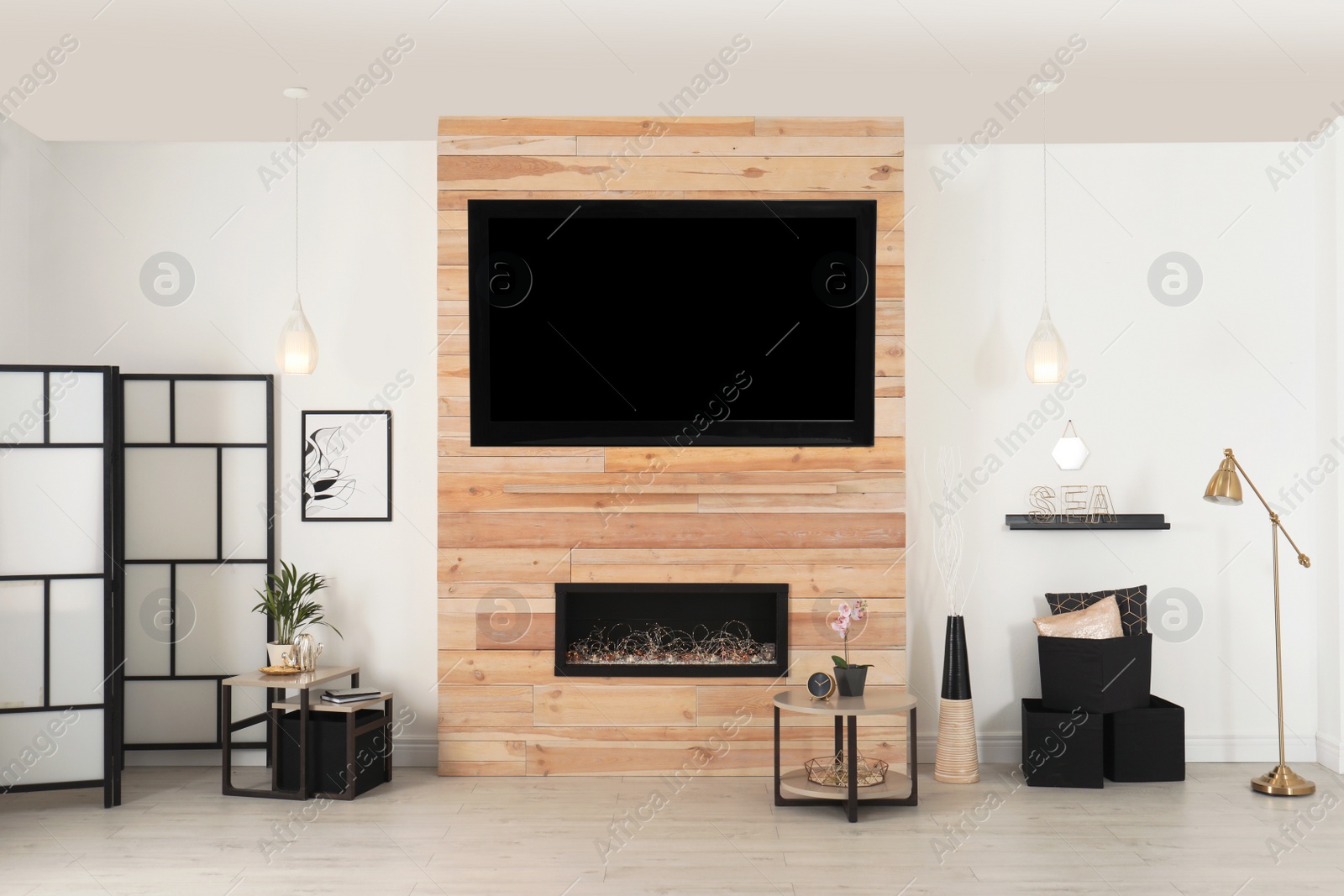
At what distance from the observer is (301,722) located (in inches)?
163

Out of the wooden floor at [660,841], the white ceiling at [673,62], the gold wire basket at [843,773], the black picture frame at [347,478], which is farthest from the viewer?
the black picture frame at [347,478]

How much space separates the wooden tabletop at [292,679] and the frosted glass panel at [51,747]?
0.51 m

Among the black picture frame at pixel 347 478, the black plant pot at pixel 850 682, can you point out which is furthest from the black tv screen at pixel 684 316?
the black plant pot at pixel 850 682

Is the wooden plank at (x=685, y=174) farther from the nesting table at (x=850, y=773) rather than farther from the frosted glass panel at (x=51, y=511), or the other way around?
the nesting table at (x=850, y=773)

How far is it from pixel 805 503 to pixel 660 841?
1507 mm

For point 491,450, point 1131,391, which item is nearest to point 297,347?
point 491,450

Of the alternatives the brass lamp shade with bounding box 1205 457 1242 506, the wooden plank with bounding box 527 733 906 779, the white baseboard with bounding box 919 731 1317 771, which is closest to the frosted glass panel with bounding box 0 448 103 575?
the wooden plank with bounding box 527 733 906 779

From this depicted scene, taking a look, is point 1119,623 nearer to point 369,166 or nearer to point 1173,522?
point 1173,522

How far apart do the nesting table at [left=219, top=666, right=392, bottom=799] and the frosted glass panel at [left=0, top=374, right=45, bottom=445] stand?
4.01ft

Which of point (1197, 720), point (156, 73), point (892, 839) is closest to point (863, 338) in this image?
point (892, 839)

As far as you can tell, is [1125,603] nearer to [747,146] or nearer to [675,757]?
[675,757]

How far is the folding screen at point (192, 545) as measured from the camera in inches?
183

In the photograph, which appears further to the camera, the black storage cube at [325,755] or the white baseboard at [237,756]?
the white baseboard at [237,756]

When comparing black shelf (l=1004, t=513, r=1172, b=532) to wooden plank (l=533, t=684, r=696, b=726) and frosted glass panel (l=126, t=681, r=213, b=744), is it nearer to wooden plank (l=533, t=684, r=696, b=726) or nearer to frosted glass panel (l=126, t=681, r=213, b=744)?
wooden plank (l=533, t=684, r=696, b=726)
